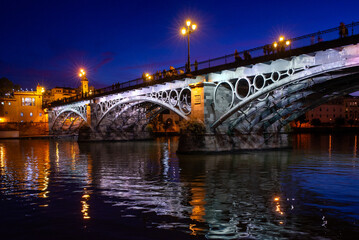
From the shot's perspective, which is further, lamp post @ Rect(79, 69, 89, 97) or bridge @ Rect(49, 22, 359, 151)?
lamp post @ Rect(79, 69, 89, 97)

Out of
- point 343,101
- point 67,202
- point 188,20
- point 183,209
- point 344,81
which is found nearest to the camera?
point 183,209

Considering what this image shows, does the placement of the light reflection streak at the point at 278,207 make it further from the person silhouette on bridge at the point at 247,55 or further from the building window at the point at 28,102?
the building window at the point at 28,102

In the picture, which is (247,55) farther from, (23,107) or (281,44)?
(23,107)

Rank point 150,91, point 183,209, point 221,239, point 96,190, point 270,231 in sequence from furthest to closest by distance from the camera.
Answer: point 150,91, point 96,190, point 183,209, point 270,231, point 221,239

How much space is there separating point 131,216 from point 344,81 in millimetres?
19923

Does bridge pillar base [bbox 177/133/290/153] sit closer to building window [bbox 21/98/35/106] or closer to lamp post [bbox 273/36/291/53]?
lamp post [bbox 273/36/291/53]

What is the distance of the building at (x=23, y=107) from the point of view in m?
106

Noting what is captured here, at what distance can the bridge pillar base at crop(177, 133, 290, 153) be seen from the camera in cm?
2847

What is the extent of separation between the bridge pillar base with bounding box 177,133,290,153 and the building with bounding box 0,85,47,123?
91.4 meters

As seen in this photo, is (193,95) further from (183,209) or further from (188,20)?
(183,209)

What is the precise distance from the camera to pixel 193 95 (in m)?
30.4

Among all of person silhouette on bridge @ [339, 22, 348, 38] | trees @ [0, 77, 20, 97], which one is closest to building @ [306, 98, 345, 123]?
trees @ [0, 77, 20, 97]

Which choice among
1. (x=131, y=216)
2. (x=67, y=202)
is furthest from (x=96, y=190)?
(x=131, y=216)

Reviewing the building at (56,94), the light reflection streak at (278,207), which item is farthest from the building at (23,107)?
the light reflection streak at (278,207)
